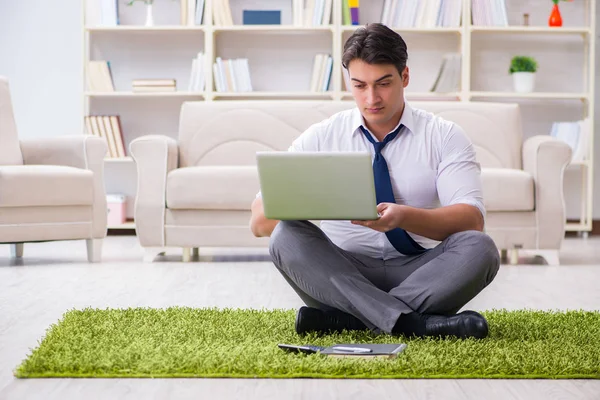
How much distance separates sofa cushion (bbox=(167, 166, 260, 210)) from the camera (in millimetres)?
4098

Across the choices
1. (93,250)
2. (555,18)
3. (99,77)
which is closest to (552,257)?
(93,250)

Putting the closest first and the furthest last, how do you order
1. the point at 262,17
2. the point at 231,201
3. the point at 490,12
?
the point at 231,201 → the point at 490,12 → the point at 262,17

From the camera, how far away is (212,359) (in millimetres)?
1815

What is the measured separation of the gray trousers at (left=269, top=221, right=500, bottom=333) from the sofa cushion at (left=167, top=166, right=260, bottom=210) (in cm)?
195

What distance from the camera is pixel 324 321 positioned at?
2146 millimetres

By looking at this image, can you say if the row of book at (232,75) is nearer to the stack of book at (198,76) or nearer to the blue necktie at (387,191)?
the stack of book at (198,76)

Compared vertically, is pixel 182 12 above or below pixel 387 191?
above

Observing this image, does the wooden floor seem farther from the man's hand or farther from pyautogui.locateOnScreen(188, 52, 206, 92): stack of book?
pyautogui.locateOnScreen(188, 52, 206, 92): stack of book

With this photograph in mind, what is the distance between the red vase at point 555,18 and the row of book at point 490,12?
0.30m

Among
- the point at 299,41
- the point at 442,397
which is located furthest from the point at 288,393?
the point at 299,41

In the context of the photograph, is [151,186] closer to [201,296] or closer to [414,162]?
[201,296]

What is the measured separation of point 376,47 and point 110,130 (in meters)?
3.90

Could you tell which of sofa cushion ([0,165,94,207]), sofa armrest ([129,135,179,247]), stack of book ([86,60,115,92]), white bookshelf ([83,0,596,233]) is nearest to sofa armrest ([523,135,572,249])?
sofa armrest ([129,135,179,247])

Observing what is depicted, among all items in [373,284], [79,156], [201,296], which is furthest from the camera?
[79,156]
